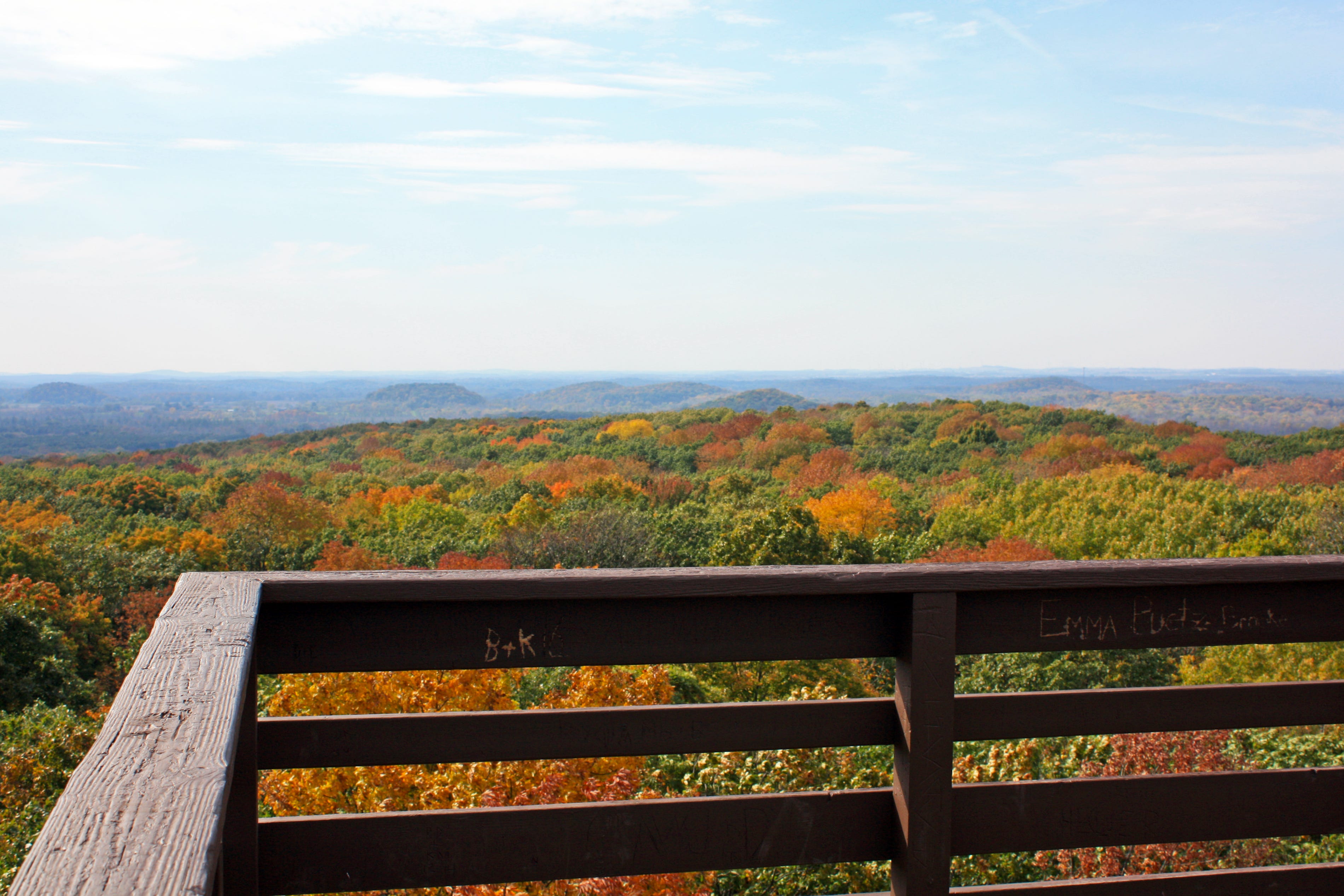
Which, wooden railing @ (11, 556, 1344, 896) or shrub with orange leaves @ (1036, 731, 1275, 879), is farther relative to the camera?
shrub with orange leaves @ (1036, 731, 1275, 879)

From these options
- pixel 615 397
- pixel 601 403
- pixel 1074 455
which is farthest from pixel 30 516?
pixel 615 397

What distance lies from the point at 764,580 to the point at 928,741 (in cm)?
38

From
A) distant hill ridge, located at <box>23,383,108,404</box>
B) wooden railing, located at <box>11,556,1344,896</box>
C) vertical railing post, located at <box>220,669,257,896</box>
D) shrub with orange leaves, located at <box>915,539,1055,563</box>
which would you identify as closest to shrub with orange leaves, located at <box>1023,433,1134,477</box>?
shrub with orange leaves, located at <box>915,539,1055,563</box>

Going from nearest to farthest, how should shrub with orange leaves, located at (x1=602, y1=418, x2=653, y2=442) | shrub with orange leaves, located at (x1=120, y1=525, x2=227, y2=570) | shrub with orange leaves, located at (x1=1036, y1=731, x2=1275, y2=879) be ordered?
shrub with orange leaves, located at (x1=1036, y1=731, x2=1275, y2=879)
shrub with orange leaves, located at (x1=120, y1=525, x2=227, y2=570)
shrub with orange leaves, located at (x1=602, y1=418, x2=653, y2=442)

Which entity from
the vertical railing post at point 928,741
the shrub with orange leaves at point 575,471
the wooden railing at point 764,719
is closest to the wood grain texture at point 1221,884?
the wooden railing at point 764,719

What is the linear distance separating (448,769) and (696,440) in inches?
2179

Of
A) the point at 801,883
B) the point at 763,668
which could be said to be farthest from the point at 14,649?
the point at 801,883

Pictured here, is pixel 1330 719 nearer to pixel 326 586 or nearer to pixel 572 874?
pixel 572 874

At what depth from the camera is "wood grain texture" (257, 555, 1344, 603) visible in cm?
137

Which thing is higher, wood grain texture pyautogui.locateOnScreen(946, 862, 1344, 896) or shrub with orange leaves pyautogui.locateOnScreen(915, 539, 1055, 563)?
wood grain texture pyautogui.locateOnScreen(946, 862, 1344, 896)

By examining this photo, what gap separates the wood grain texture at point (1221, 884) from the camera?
62.4 inches

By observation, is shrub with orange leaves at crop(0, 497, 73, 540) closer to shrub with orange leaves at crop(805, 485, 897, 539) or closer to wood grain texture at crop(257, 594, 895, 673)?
shrub with orange leaves at crop(805, 485, 897, 539)

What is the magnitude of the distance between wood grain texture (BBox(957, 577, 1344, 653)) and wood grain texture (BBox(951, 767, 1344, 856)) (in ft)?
0.75

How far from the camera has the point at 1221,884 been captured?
160 centimetres
